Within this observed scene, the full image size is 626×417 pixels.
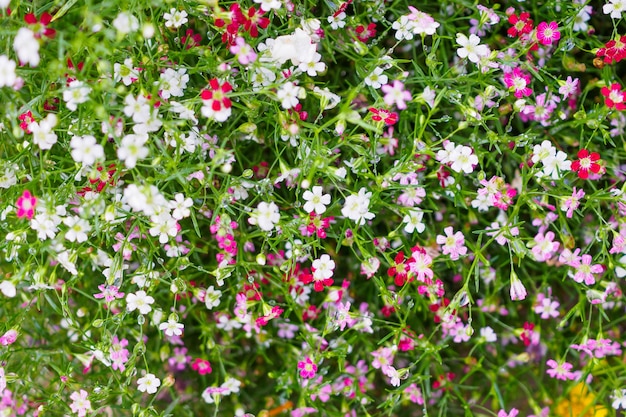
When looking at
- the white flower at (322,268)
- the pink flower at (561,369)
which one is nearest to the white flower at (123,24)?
the white flower at (322,268)

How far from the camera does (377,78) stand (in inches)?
40.5

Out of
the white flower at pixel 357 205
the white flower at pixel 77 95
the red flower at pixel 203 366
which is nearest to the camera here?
the white flower at pixel 77 95

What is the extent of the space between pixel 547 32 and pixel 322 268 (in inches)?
20.3

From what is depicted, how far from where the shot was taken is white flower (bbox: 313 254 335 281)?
3.43 feet

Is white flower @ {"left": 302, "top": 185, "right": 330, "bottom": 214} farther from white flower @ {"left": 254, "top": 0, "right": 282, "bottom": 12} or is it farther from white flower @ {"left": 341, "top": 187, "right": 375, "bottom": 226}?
white flower @ {"left": 254, "top": 0, "right": 282, "bottom": 12}

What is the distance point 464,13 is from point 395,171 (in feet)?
1.39

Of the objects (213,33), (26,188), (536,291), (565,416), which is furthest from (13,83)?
(565,416)

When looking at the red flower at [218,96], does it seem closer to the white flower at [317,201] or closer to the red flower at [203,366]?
the white flower at [317,201]

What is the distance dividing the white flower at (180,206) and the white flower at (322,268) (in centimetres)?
22

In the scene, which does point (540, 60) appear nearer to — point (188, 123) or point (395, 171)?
point (395, 171)

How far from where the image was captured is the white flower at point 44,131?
2.89ft

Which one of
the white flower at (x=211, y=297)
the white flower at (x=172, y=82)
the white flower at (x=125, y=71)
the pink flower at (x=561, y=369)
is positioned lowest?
the pink flower at (x=561, y=369)

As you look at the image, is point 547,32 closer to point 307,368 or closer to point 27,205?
point 307,368

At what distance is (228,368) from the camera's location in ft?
4.59
